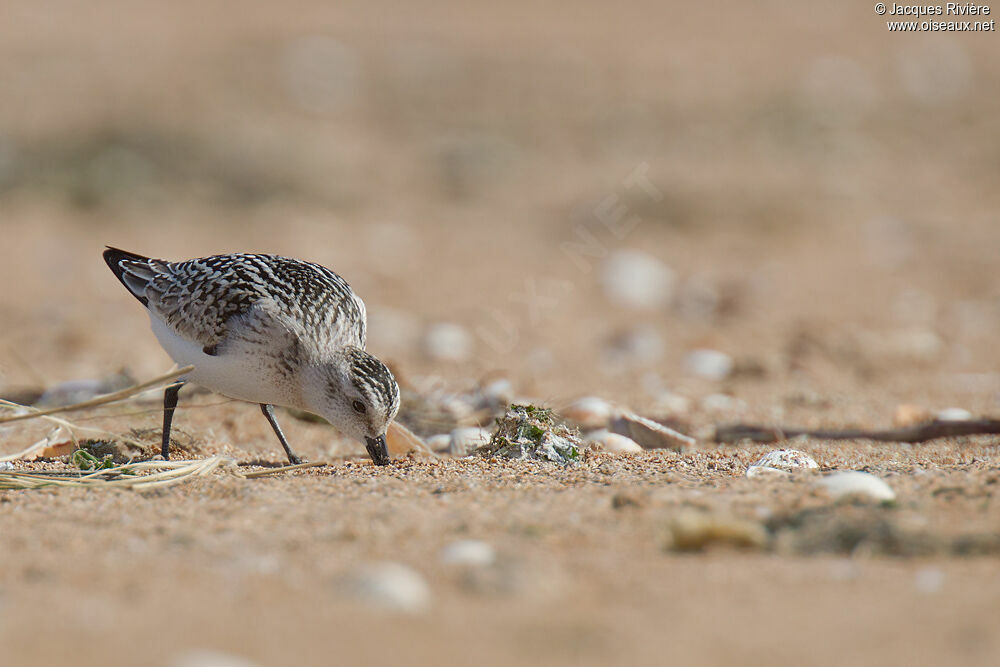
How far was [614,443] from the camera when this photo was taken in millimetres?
4707

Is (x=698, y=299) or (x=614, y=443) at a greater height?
(x=698, y=299)

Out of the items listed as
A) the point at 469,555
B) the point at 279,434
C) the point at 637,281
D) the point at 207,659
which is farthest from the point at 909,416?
the point at 637,281

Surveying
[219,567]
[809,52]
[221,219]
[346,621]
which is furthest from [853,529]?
[809,52]

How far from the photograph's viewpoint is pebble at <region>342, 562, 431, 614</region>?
8.42 ft

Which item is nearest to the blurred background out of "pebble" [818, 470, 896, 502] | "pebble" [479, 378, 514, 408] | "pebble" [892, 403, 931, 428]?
"pebble" [892, 403, 931, 428]

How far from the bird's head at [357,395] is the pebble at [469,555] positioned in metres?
1.55

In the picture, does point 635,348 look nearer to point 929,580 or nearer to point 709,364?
point 709,364

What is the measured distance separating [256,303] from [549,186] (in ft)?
26.9

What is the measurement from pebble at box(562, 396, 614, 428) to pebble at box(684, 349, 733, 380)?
2001 millimetres

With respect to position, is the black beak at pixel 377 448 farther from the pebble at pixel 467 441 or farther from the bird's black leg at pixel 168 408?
the bird's black leg at pixel 168 408

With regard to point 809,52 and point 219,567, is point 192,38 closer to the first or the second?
point 809,52

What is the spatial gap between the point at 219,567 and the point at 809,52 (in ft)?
50.7

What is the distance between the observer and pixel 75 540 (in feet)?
10.2

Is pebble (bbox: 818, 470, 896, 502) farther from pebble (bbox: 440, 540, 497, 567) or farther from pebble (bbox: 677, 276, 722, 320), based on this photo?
pebble (bbox: 677, 276, 722, 320)
